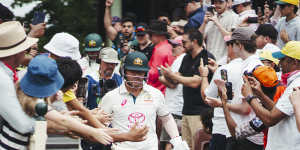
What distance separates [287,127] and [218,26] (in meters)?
Answer: 4.93

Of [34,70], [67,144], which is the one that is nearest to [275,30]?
[34,70]

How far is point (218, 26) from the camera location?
10.7 metres

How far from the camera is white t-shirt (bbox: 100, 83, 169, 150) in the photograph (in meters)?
6.95

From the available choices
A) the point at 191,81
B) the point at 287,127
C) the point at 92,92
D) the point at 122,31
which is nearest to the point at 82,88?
the point at 92,92

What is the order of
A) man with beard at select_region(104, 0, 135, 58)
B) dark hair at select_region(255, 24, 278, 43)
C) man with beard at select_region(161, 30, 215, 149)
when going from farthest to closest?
man with beard at select_region(104, 0, 135, 58), man with beard at select_region(161, 30, 215, 149), dark hair at select_region(255, 24, 278, 43)

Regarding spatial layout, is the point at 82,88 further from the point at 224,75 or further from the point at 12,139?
the point at 12,139

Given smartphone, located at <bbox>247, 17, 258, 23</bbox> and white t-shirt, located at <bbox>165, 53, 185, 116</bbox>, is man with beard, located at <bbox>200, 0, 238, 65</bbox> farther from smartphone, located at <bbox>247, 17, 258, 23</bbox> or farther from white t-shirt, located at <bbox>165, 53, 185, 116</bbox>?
white t-shirt, located at <bbox>165, 53, 185, 116</bbox>

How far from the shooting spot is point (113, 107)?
7.04 metres

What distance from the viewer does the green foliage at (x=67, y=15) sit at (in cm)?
1519

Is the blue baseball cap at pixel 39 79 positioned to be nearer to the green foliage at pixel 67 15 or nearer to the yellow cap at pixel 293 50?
the yellow cap at pixel 293 50

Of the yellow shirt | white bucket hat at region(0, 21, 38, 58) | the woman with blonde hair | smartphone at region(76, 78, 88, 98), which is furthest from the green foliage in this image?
the woman with blonde hair

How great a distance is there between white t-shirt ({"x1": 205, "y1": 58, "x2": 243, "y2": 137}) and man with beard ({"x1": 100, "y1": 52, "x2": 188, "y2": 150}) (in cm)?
100

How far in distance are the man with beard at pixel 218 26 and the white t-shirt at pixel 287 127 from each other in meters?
4.71

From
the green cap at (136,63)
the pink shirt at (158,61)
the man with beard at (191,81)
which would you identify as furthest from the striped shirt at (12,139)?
the pink shirt at (158,61)
